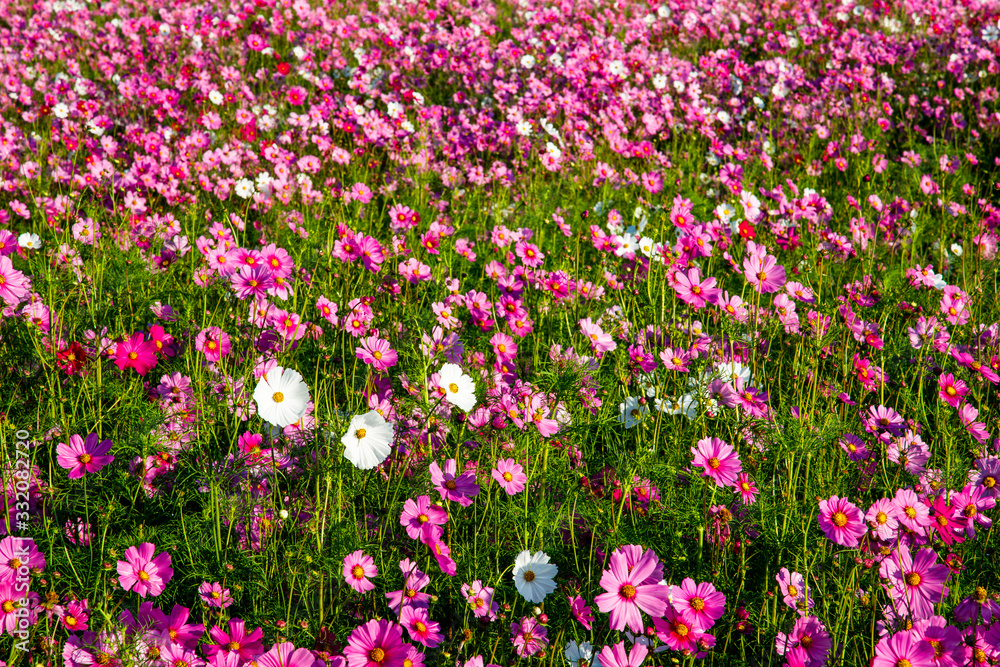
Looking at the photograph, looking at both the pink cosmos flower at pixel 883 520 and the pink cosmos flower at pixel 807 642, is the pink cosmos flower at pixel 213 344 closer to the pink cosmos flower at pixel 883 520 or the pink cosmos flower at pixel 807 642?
the pink cosmos flower at pixel 807 642

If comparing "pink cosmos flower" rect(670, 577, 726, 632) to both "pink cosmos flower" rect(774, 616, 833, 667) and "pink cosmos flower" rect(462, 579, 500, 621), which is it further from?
"pink cosmos flower" rect(462, 579, 500, 621)

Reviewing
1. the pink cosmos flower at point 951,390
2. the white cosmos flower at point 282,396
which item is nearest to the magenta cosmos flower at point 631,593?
the white cosmos flower at point 282,396

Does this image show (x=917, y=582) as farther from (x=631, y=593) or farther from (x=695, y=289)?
(x=695, y=289)

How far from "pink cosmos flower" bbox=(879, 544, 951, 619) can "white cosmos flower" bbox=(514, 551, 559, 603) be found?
0.74m

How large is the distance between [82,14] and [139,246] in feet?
12.8

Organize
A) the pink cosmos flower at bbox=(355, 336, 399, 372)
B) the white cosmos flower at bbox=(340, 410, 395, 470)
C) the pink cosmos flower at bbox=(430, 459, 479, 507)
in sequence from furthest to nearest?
the pink cosmos flower at bbox=(355, 336, 399, 372) < the pink cosmos flower at bbox=(430, 459, 479, 507) < the white cosmos flower at bbox=(340, 410, 395, 470)

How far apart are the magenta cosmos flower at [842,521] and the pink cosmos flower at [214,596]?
4.33 feet

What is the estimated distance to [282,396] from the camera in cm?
150

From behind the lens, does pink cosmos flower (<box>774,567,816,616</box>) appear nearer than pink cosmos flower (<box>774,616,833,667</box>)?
No

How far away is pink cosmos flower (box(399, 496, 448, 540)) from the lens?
1538mm

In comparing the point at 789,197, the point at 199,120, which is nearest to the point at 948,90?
the point at 789,197

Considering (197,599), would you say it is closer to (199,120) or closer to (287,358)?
(287,358)

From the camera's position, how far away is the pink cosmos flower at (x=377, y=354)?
1.80 m

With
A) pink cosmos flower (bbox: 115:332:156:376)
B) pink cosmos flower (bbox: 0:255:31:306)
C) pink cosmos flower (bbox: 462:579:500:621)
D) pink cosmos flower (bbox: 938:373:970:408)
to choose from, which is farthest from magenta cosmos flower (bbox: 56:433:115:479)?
pink cosmos flower (bbox: 938:373:970:408)
